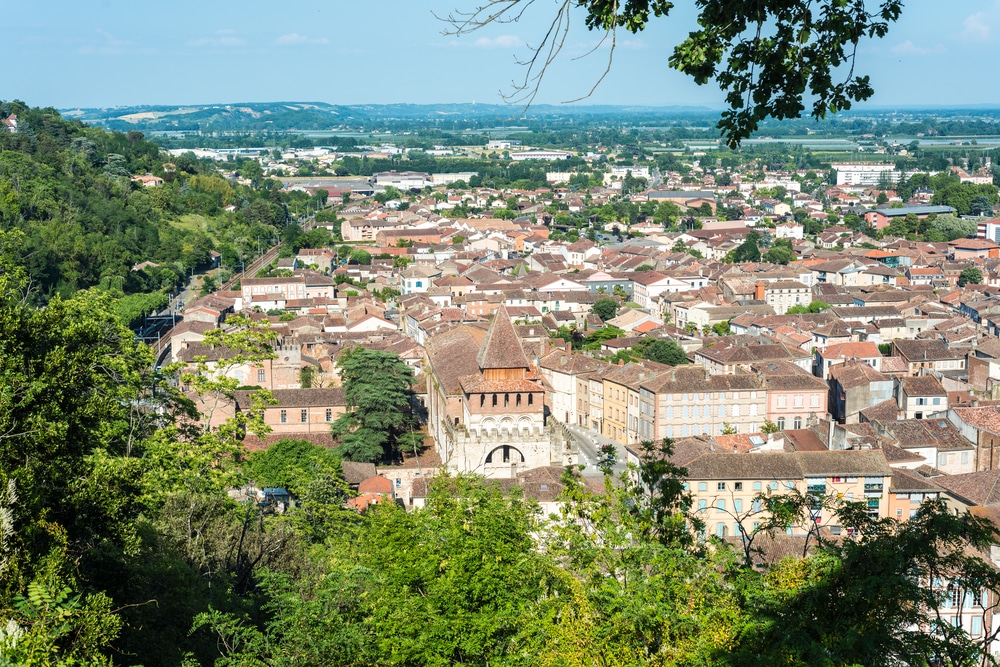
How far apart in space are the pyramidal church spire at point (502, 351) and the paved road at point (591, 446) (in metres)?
4.66

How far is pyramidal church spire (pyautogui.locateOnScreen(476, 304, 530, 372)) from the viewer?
2548cm

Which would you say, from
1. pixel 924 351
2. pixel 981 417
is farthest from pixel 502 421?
pixel 924 351

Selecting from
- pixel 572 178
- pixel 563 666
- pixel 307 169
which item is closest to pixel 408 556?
pixel 563 666

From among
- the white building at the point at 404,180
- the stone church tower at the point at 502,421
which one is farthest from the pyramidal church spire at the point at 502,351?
the white building at the point at 404,180

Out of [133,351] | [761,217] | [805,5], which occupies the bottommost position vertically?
A: [761,217]

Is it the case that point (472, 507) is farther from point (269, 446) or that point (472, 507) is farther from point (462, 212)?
point (462, 212)

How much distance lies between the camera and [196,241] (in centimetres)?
6625

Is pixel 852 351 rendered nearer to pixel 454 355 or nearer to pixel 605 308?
pixel 605 308

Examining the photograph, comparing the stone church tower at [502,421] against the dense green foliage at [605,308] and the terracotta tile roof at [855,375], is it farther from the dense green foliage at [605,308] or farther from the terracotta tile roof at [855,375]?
the dense green foliage at [605,308]

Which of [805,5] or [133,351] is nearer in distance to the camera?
[805,5]

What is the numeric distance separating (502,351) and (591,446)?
7.77 metres

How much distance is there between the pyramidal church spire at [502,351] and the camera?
25484mm

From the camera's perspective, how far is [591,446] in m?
32.4

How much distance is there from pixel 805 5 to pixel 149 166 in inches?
3438
